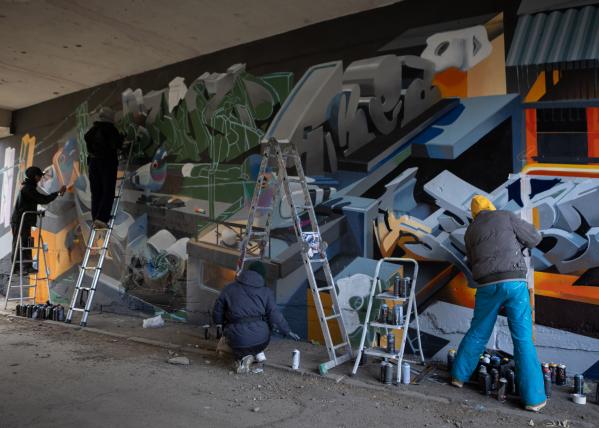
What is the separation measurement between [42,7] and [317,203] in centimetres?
395

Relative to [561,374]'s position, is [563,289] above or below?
above

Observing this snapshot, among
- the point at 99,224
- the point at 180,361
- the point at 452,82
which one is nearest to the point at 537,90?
the point at 452,82

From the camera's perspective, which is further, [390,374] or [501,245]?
[390,374]

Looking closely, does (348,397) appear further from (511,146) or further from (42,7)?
(42,7)

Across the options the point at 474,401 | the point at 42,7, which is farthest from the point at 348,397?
the point at 42,7

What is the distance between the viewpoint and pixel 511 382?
4.09 m

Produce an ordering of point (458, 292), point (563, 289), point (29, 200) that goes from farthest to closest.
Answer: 1. point (29, 200)
2. point (458, 292)
3. point (563, 289)

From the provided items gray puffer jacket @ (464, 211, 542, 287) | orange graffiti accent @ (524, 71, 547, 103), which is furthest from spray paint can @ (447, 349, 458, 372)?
orange graffiti accent @ (524, 71, 547, 103)

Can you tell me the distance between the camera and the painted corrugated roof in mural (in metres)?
4.31

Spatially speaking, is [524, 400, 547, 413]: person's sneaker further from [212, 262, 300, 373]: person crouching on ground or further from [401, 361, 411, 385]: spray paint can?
[212, 262, 300, 373]: person crouching on ground

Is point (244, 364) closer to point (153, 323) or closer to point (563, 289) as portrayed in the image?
point (153, 323)

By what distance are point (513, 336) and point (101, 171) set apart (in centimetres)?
632

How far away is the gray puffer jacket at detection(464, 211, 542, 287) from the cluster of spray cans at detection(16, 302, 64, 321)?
6.13 m

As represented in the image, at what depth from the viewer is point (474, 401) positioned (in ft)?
13.0
